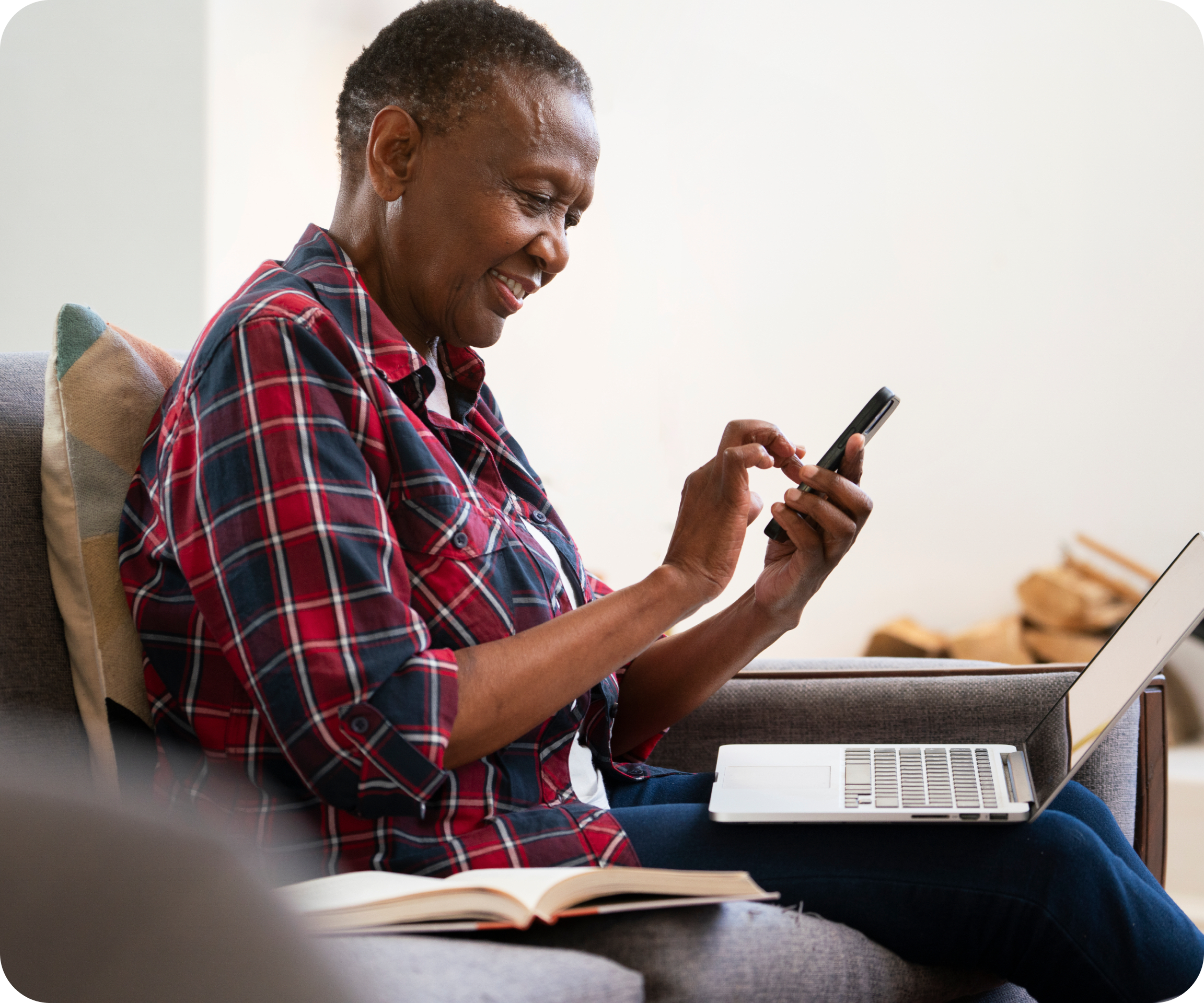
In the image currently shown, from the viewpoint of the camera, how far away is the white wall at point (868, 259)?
211 centimetres

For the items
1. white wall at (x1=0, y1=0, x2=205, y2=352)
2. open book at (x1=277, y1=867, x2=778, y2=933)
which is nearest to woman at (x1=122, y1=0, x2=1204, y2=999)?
open book at (x1=277, y1=867, x2=778, y2=933)

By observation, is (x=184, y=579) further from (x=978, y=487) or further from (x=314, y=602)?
(x=978, y=487)

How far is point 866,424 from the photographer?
0.99 metres

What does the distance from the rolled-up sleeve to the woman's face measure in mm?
202

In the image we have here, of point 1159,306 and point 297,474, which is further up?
point 1159,306

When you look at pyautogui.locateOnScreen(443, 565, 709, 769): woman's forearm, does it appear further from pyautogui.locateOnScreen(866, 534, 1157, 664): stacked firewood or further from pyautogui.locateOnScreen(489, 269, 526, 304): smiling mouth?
pyautogui.locateOnScreen(866, 534, 1157, 664): stacked firewood

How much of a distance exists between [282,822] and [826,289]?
5.91 feet

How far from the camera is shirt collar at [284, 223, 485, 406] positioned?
0.84 m

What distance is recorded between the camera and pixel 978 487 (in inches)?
87.1

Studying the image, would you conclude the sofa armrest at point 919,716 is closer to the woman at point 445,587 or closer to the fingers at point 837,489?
the woman at point 445,587

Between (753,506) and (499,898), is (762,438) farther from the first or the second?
(499,898)

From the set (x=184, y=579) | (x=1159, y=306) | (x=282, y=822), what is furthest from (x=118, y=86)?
(x=1159, y=306)

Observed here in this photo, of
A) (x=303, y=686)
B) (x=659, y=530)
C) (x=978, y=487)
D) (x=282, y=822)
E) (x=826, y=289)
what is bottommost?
(x=659, y=530)

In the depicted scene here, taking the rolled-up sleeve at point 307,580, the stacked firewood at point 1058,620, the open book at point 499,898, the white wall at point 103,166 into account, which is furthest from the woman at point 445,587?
the white wall at point 103,166
